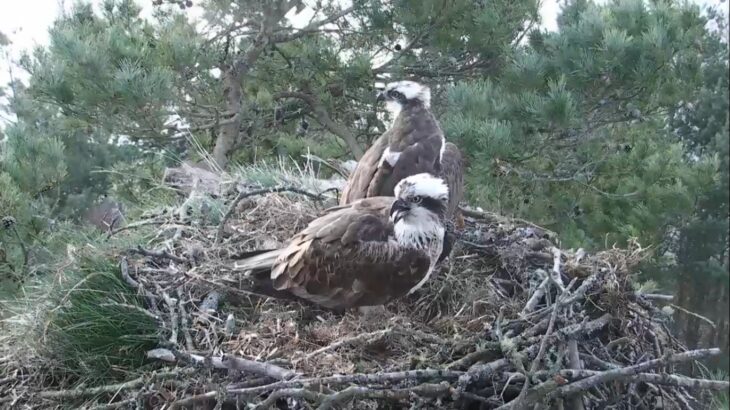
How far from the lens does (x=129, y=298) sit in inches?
129

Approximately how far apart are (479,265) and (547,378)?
4.22 ft

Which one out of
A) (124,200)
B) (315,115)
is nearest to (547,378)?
(315,115)

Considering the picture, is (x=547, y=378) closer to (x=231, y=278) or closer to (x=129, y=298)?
(x=231, y=278)

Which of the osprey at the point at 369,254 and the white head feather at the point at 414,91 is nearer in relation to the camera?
the osprey at the point at 369,254

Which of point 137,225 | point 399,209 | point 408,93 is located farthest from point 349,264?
point 408,93

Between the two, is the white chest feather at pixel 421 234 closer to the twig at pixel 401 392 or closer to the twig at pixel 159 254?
the twig at pixel 401 392

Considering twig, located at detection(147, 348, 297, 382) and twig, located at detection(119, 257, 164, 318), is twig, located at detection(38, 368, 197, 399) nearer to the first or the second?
twig, located at detection(147, 348, 297, 382)

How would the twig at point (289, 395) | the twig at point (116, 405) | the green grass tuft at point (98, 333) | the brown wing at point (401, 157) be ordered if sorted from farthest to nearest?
1. the brown wing at point (401, 157)
2. the green grass tuft at point (98, 333)
3. the twig at point (116, 405)
4. the twig at point (289, 395)

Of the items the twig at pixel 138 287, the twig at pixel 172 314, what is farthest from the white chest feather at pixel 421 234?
the twig at pixel 138 287

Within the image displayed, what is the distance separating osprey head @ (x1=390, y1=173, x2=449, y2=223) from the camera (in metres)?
3.23

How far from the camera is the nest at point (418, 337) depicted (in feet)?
8.82

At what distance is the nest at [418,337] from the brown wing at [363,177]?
9.4 inches

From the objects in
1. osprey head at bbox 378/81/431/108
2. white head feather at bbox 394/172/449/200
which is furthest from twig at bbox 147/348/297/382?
osprey head at bbox 378/81/431/108

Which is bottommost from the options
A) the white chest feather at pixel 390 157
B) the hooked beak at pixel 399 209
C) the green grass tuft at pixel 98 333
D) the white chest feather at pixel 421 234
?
the green grass tuft at pixel 98 333
